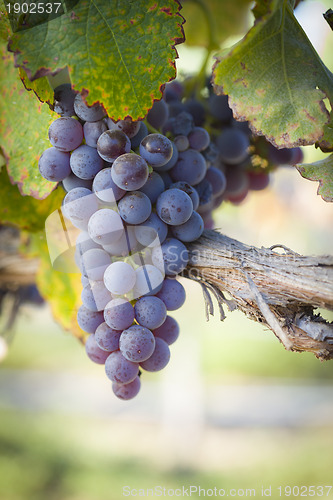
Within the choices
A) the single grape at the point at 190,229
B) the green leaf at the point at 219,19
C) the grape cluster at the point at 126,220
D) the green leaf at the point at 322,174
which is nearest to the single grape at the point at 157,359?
the grape cluster at the point at 126,220

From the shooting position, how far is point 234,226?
4.36 ft

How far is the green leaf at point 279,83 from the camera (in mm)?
375

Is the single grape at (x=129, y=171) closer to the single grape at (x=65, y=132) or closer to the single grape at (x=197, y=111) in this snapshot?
the single grape at (x=65, y=132)

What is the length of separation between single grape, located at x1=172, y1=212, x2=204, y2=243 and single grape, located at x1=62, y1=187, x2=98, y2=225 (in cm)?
8

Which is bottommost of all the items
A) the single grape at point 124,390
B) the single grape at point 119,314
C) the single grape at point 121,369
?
the single grape at point 124,390

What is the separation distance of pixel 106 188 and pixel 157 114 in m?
0.10

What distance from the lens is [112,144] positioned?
0.36 meters

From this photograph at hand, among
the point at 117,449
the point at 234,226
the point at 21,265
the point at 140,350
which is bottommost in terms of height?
the point at 117,449

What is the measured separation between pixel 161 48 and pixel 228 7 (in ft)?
1.44

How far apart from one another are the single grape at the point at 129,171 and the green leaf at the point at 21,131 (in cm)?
10

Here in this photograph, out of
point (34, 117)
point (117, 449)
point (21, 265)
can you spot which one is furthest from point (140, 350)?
point (117, 449)

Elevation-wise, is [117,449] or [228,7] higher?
[228,7]

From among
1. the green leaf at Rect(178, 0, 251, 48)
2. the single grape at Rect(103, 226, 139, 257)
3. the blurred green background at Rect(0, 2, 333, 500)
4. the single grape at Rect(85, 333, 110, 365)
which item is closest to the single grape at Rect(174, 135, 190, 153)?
the single grape at Rect(103, 226, 139, 257)

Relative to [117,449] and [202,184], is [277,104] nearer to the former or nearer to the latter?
[202,184]
